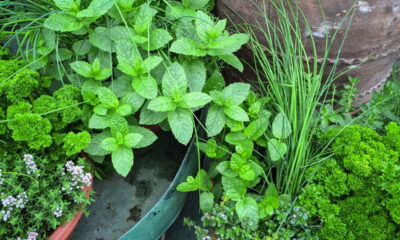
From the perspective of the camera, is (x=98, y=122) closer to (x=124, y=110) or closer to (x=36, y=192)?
(x=124, y=110)

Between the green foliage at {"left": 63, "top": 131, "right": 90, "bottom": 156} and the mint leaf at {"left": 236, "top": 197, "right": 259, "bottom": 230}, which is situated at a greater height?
the green foliage at {"left": 63, "top": 131, "right": 90, "bottom": 156}

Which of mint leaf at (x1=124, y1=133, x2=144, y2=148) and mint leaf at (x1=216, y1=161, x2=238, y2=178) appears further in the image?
mint leaf at (x1=216, y1=161, x2=238, y2=178)

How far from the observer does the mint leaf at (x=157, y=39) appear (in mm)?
1188

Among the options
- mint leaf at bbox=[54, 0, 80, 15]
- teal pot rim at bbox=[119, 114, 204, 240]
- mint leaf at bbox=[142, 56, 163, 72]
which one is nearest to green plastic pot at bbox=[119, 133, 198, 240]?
teal pot rim at bbox=[119, 114, 204, 240]

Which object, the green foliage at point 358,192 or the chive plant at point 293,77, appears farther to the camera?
the chive plant at point 293,77

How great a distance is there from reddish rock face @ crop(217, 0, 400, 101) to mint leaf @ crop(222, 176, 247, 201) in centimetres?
58

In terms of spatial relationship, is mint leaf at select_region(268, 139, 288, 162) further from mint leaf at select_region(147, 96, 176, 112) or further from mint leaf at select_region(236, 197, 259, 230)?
mint leaf at select_region(147, 96, 176, 112)

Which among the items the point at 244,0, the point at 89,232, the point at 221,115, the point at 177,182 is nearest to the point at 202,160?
the point at 177,182

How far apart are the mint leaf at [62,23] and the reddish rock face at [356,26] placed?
590 mm

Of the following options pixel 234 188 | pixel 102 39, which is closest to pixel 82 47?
pixel 102 39

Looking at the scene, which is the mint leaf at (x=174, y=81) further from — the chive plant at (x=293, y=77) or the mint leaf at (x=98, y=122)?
the chive plant at (x=293, y=77)

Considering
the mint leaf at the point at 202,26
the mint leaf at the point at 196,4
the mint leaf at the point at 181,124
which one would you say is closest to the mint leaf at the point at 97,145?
the mint leaf at the point at 181,124

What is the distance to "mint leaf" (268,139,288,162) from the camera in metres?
1.19

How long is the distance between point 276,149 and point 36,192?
2.43ft
